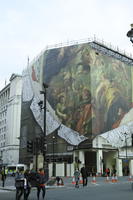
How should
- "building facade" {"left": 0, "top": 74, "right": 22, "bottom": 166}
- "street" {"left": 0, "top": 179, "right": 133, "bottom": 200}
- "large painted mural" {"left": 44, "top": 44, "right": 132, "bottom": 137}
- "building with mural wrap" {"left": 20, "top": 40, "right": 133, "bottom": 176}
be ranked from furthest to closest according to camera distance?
"building facade" {"left": 0, "top": 74, "right": 22, "bottom": 166}
"large painted mural" {"left": 44, "top": 44, "right": 132, "bottom": 137}
"building with mural wrap" {"left": 20, "top": 40, "right": 133, "bottom": 176}
"street" {"left": 0, "top": 179, "right": 133, "bottom": 200}

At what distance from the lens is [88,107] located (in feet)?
201

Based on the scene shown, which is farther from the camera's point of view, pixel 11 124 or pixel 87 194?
pixel 11 124

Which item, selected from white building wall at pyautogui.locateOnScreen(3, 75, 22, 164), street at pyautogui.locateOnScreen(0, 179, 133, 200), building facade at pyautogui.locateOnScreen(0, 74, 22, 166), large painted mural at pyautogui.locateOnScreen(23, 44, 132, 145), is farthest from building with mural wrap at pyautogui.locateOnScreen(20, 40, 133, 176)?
street at pyautogui.locateOnScreen(0, 179, 133, 200)

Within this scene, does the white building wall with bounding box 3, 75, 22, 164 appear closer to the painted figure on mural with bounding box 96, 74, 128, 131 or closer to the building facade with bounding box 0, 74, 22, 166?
the building facade with bounding box 0, 74, 22, 166

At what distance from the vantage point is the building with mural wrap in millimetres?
61469

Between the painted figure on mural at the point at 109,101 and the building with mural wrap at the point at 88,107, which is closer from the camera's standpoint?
the building with mural wrap at the point at 88,107

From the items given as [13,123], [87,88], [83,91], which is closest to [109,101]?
[87,88]

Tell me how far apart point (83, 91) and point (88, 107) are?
165 inches

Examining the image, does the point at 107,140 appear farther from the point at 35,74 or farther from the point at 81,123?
the point at 35,74

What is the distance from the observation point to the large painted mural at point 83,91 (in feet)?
203

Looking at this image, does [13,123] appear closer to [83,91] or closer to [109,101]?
[83,91]

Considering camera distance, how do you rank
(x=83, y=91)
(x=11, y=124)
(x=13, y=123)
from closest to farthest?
1. (x=83, y=91)
2. (x=13, y=123)
3. (x=11, y=124)

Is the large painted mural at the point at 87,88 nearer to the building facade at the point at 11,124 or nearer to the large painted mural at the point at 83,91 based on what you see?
the large painted mural at the point at 83,91

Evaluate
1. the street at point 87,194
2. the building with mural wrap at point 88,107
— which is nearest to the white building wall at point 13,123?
the building with mural wrap at point 88,107
